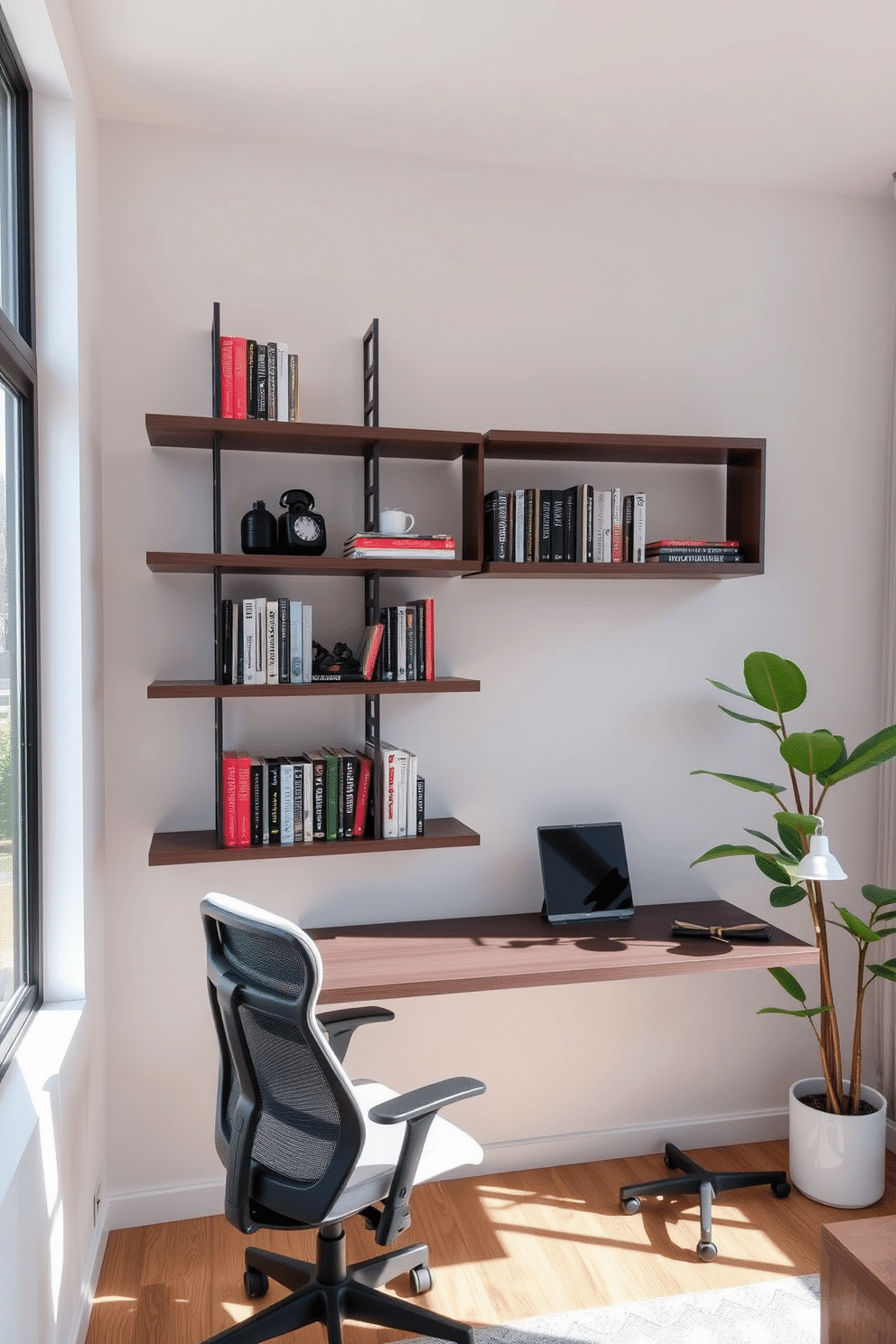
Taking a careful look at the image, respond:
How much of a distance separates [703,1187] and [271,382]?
238cm

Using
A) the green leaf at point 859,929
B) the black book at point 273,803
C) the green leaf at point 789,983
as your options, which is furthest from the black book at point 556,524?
the green leaf at point 789,983

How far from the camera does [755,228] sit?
10.1 feet

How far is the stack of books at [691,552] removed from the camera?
2.79 meters

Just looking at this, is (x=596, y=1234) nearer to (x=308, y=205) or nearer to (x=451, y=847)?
(x=451, y=847)

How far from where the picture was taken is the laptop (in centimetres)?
288

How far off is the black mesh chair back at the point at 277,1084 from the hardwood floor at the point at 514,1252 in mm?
580

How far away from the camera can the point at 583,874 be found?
2914 millimetres

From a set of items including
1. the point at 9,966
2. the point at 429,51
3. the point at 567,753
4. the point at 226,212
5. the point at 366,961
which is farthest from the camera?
the point at 567,753

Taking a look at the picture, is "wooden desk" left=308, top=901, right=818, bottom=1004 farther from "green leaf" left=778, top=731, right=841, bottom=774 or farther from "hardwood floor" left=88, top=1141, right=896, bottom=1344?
"hardwood floor" left=88, top=1141, right=896, bottom=1344

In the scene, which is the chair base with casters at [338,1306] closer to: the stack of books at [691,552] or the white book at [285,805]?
the white book at [285,805]

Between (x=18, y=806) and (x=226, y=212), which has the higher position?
(x=226, y=212)

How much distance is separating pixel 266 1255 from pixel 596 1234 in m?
0.88

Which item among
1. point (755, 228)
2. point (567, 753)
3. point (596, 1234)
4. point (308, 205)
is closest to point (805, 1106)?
point (596, 1234)

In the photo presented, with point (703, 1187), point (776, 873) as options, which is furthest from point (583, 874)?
point (703, 1187)
